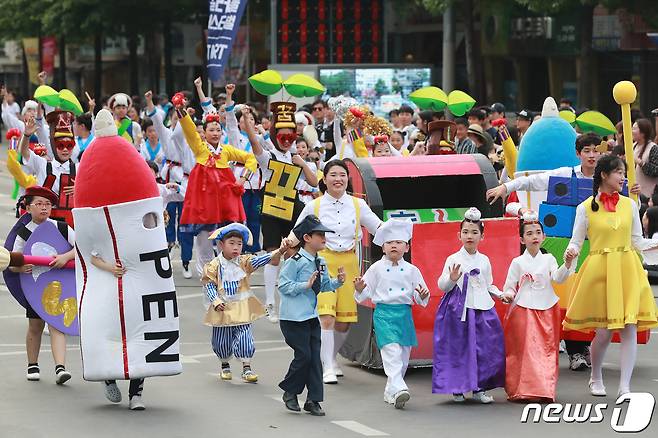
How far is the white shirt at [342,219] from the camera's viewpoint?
38.5 feet

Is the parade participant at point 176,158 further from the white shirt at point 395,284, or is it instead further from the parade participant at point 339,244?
the white shirt at point 395,284

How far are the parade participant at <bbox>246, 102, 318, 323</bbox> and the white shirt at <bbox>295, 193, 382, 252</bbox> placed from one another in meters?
2.91

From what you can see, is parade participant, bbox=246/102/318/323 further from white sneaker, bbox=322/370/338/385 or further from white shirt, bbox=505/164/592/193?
white sneaker, bbox=322/370/338/385

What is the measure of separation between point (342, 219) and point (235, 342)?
47.4 inches

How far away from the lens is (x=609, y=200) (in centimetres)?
1110

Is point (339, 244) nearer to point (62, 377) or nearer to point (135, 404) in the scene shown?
point (135, 404)

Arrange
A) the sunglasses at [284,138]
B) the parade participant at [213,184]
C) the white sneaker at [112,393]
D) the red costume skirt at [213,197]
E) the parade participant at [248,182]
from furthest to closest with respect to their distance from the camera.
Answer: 1. the parade participant at [248,182]
2. the red costume skirt at [213,197]
3. the parade participant at [213,184]
4. the sunglasses at [284,138]
5. the white sneaker at [112,393]

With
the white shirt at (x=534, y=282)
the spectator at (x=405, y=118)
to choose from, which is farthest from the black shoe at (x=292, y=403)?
the spectator at (x=405, y=118)

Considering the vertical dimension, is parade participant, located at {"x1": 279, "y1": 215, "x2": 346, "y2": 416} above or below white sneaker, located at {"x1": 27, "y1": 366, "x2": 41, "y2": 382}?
above

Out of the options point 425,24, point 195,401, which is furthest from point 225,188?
point 425,24

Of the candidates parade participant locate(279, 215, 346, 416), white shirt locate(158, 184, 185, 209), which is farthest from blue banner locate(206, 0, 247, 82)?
parade participant locate(279, 215, 346, 416)

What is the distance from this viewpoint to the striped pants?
11.7 m

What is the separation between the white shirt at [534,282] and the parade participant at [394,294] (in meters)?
0.67

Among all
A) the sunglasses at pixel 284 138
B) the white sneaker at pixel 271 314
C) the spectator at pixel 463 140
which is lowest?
the white sneaker at pixel 271 314
